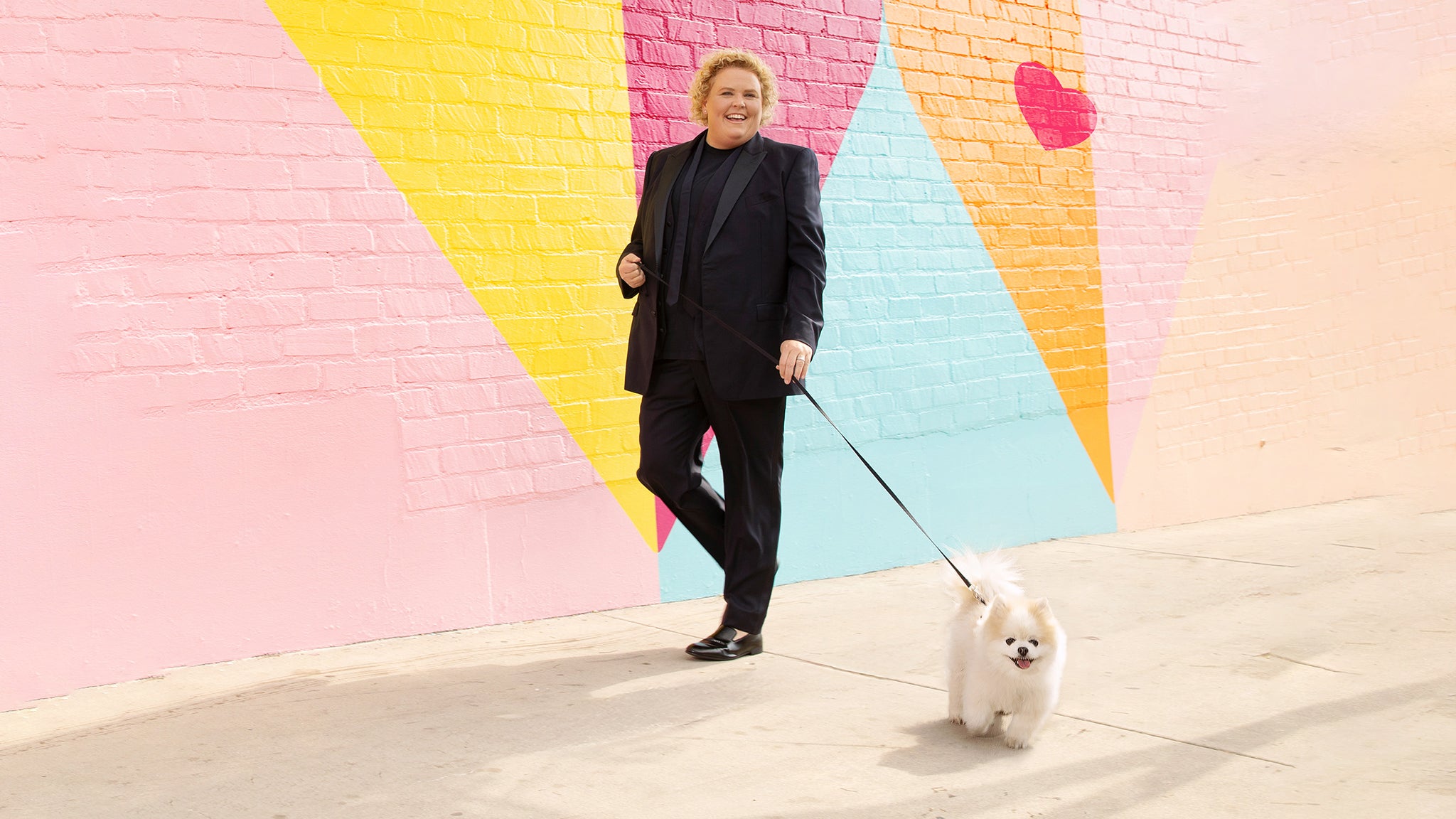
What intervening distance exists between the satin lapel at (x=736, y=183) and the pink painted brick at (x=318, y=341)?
4.21 ft

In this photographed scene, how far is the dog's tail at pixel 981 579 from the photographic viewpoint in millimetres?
3146

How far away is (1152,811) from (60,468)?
10.3 feet

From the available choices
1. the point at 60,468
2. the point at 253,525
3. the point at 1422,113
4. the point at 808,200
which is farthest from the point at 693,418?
the point at 1422,113

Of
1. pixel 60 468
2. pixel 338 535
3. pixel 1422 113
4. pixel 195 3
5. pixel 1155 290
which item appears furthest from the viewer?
pixel 1422 113

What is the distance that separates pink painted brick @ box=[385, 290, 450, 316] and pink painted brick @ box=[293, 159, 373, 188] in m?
0.40

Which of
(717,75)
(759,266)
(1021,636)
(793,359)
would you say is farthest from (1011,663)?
(717,75)

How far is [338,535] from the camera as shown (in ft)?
13.4

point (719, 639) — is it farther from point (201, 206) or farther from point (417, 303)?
point (201, 206)

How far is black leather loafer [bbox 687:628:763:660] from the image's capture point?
12.7ft

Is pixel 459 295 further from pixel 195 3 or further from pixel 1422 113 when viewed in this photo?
pixel 1422 113

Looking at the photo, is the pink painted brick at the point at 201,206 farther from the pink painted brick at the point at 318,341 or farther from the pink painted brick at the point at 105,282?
the pink painted brick at the point at 318,341

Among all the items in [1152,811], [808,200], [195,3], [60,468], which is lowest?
[1152,811]

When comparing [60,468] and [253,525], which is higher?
[60,468]

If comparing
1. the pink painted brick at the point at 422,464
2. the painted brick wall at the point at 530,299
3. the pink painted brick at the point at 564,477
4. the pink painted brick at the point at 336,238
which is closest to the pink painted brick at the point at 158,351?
the painted brick wall at the point at 530,299
